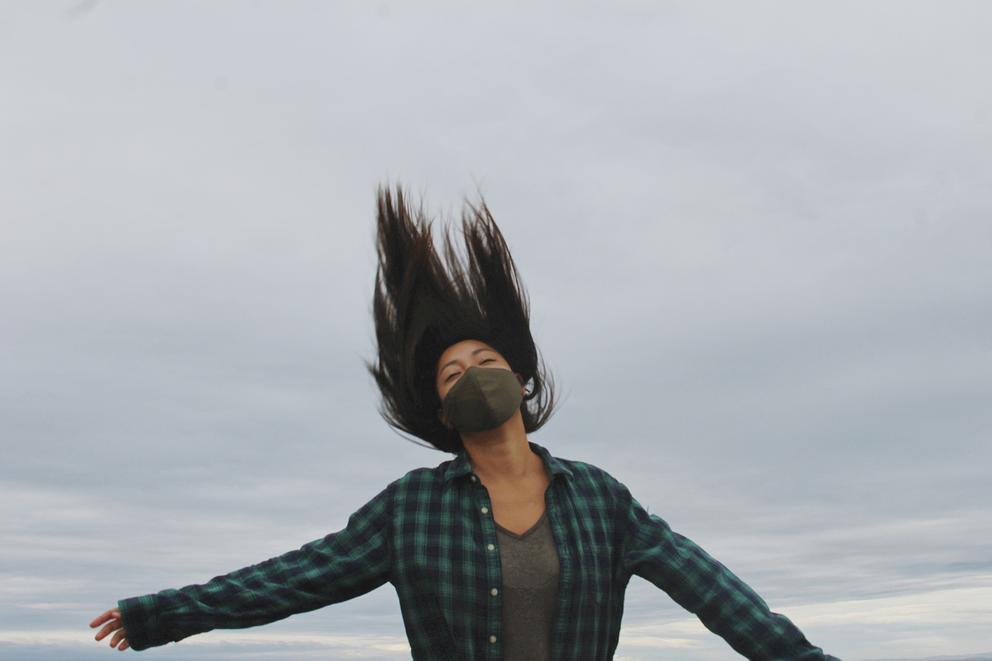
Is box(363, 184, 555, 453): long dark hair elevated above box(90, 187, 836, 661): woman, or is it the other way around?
box(363, 184, 555, 453): long dark hair

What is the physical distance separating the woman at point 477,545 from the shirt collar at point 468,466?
12 millimetres

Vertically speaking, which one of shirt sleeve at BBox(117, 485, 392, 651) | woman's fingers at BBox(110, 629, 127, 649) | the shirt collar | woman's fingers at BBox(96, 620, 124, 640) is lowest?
woman's fingers at BBox(110, 629, 127, 649)

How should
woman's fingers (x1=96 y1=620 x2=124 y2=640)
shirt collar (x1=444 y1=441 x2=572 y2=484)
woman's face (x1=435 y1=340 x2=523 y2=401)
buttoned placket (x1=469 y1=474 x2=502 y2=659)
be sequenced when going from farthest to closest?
woman's face (x1=435 y1=340 x2=523 y2=401) < shirt collar (x1=444 y1=441 x2=572 y2=484) < woman's fingers (x1=96 y1=620 x2=124 y2=640) < buttoned placket (x1=469 y1=474 x2=502 y2=659)

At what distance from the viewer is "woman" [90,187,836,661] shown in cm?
634

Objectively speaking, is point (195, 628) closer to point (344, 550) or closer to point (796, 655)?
point (344, 550)

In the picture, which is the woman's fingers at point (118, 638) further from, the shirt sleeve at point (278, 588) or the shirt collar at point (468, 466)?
the shirt collar at point (468, 466)

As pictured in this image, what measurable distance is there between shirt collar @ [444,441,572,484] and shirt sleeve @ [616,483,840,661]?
394mm

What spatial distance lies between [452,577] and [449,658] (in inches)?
16.4

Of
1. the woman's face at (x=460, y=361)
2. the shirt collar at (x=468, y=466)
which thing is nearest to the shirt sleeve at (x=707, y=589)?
the shirt collar at (x=468, y=466)

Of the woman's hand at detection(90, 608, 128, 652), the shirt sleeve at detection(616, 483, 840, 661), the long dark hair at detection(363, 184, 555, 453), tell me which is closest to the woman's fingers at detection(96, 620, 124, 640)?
the woman's hand at detection(90, 608, 128, 652)

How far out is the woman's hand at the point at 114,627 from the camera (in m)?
6.43

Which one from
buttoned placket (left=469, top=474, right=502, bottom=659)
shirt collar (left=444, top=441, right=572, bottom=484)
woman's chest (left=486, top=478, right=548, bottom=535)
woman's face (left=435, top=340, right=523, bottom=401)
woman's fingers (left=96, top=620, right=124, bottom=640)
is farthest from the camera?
woman's face (left=435, top=340, right=523, bottom=401)

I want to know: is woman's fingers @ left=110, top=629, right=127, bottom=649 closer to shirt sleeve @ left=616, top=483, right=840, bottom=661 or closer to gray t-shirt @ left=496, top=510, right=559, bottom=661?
gray t-shirt @ left=496, top=510, right=559, bottom=661

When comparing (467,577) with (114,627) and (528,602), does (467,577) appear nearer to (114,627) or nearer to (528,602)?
(528,602)
